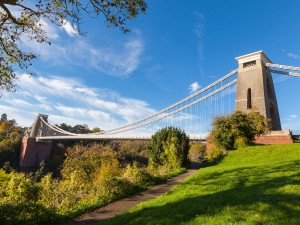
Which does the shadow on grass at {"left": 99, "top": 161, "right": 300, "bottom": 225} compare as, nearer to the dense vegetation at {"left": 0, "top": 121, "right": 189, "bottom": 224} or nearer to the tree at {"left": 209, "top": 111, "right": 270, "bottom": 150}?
the dense vegetation at {"left": 0, "top": 121, "right": 189, "bottom": 224}

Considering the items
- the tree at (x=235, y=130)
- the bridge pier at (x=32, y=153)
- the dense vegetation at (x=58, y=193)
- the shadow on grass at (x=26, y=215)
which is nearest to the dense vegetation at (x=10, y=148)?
the bridge pier at (x=32, y=153)

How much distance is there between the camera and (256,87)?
3503 cm

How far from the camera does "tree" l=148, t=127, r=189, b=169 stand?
1909 cm

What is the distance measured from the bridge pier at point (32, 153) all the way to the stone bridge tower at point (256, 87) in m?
41.7

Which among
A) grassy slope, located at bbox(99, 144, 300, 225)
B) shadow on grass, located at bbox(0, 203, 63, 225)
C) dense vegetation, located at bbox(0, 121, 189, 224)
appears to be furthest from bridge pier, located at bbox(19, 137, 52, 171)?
grassy slope, located at bbox(99, 144, 300, 225)

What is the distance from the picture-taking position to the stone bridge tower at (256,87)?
34.5m

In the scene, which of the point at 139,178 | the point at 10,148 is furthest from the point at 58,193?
the point at 10,148

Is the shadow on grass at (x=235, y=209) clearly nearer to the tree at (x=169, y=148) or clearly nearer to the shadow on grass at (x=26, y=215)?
the shadow on grass at (x=26, y=215)

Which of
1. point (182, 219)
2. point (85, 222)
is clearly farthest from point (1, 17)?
point (182, 219)

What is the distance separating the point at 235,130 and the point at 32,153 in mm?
45567

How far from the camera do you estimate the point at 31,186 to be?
8141 millimetres

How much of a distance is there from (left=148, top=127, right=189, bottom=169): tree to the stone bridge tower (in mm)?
17218

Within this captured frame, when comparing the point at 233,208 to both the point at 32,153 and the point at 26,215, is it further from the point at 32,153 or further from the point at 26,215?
the point at 32,153

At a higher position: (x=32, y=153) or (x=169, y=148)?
(x=169, y=148)
